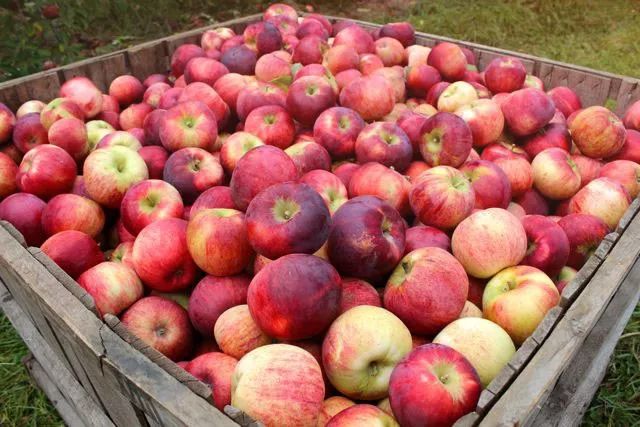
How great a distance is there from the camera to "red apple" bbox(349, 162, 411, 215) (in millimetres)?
2125

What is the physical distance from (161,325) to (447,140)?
142 cm

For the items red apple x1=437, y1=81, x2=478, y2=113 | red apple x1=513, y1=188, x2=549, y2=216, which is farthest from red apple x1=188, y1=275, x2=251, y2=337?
red apple x1=437, y1=81, x2=478, y2=113

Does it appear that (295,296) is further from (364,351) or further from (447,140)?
(447,140)

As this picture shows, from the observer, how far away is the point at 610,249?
5.53 feet

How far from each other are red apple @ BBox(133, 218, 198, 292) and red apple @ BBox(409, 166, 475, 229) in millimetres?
904

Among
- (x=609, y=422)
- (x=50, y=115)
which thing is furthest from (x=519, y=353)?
(x=50, y=115)

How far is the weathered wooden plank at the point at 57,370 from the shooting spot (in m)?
2.12

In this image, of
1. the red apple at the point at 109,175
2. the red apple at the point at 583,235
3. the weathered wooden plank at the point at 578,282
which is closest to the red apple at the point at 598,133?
the red apple at the point at 583,235

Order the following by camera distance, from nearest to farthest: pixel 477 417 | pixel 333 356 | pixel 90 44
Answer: pixel 477 417 → pixel 333 356 → pixel 90 44

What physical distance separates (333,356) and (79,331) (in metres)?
0.71

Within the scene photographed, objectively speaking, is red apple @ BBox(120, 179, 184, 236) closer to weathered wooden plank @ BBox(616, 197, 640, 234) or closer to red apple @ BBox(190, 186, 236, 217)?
red apple @ BBox(190, 186, 236, 217)

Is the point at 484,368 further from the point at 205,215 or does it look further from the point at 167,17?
the point at 167,17

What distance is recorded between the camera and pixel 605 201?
2.23m

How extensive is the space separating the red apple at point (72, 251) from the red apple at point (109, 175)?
0.90 feet
